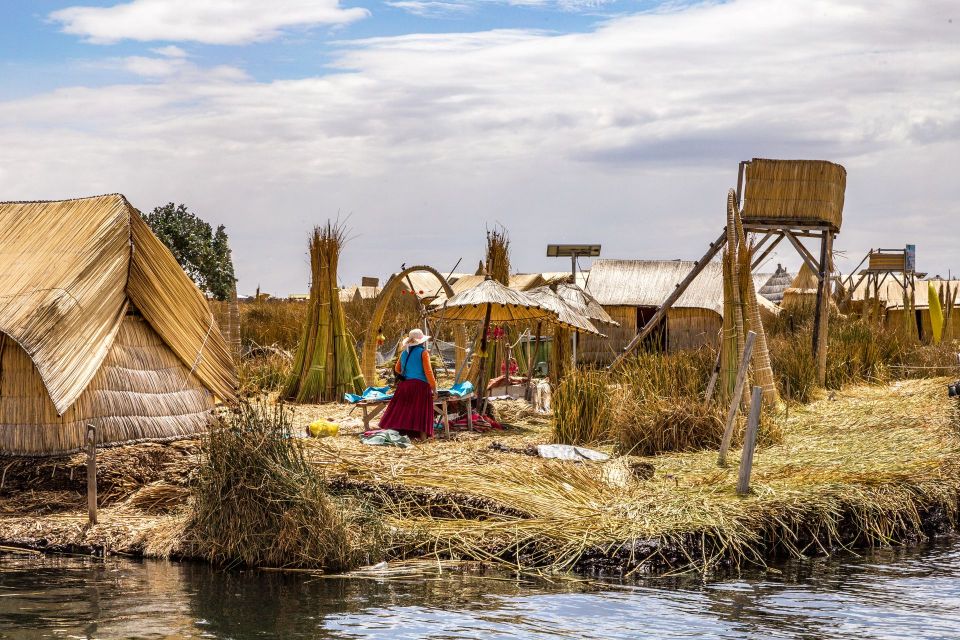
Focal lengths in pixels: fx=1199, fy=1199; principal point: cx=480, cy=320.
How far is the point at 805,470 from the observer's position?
390 inches

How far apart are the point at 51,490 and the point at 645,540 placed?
4.73m

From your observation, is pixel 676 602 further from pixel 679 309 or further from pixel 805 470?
pixel 679 309

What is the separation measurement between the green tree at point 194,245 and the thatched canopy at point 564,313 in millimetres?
15547

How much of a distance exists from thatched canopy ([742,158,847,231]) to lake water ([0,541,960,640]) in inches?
319

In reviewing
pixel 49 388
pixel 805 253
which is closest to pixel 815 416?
pixel 805 253

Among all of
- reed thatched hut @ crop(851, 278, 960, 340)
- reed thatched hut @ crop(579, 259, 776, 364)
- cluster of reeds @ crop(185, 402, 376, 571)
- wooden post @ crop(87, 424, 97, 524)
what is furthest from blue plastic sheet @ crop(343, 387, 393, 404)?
reed thatched hut @ crop(851, 278, 960, 340)

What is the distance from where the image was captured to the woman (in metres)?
11.8

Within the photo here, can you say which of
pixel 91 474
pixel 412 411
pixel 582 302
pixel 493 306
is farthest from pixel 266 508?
pixel 582 302

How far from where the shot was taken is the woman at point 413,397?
11.8 meters

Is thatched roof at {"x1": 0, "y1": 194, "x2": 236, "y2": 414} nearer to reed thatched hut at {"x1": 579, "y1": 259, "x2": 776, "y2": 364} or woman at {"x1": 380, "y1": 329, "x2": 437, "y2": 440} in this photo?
woman at {"x1": 380, "y1": 329, "x2": 437, "y2": 440}

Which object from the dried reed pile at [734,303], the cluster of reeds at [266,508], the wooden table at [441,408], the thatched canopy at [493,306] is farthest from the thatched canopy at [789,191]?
the cluster of reeds at [266,508]

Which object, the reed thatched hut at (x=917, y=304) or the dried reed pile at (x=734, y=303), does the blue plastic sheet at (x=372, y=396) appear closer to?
the dried reed pile at (x=734, y=303)

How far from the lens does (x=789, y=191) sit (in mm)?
15852

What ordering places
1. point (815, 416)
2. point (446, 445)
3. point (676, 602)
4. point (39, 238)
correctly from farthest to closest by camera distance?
point (815, 416) < point (446, 445) < point (39, 238) < point (676, 602)
